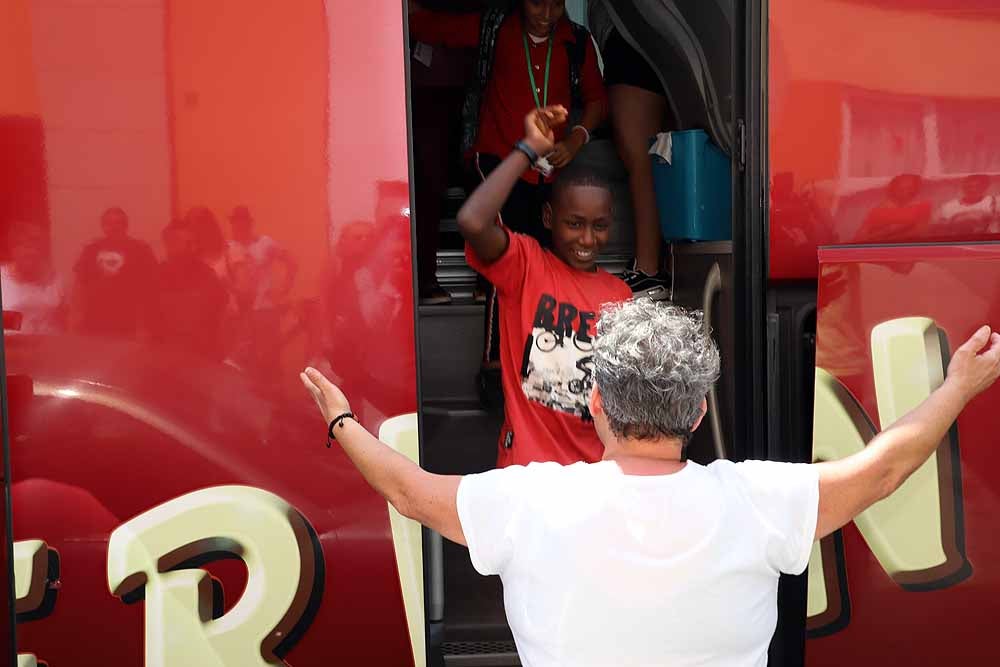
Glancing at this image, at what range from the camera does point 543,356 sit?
Answer: 245 cm

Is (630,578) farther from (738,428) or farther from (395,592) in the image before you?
(738,428)

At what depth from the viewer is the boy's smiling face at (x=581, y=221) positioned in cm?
263

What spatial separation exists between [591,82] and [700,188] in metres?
0.84

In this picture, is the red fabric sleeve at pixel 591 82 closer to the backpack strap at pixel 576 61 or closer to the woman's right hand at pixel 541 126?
the backpack strap at pixel 576 61

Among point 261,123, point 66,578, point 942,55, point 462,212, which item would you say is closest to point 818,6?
point 942,55

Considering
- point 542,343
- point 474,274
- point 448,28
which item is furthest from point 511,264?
point 448,28

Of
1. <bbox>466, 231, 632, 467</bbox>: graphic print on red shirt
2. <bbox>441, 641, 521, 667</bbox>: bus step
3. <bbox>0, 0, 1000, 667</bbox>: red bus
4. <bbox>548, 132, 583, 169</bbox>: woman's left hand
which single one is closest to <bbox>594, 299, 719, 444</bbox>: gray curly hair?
<bbox>0, 0, 1000, 667</bbox>: red bus

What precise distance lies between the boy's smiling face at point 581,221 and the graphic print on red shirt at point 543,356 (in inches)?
5.7

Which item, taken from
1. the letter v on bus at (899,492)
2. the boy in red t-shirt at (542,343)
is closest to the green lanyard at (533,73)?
the boy in red t-shirt at (542,343)

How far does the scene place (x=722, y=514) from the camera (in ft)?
4.44

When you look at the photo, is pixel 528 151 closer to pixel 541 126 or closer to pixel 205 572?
pixel 541 126

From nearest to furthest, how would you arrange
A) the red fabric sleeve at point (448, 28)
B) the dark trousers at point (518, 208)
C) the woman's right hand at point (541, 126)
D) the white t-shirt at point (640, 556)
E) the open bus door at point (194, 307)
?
the white t-shirt at point (640, 556) → the open bus door at point (194, 307) → the woman's right hand at point (541, 126) → the dark trousers at point (518, 208) → the red fabric sleeve at point (448, 28)

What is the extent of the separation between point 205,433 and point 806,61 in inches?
63.1

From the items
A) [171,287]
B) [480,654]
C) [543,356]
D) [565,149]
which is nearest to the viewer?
[171,287]
